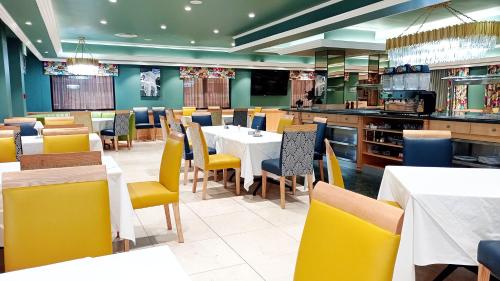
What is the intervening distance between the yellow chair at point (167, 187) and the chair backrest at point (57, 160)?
748 millimetres

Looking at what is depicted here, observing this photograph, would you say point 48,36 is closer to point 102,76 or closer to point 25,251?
point 102,76

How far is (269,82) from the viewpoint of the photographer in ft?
47.3

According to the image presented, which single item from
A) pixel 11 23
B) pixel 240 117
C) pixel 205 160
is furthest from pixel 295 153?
pixel 11 23

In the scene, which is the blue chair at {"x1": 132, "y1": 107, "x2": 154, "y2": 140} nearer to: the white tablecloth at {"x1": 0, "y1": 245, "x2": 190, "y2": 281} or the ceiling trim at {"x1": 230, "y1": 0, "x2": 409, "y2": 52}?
the ceiling trim at {"x1": 230, "y1": 0, "x2": 409, "y2": 52}

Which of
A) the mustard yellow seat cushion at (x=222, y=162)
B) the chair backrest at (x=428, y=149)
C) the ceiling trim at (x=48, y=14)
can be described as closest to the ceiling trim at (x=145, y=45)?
the ceiling trim at (x=48, y=14)

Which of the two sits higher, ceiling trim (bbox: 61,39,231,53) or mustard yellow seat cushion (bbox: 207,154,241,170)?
ceiling trim (bbox: 61,39,231,53)

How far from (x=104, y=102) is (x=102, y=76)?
0.87m

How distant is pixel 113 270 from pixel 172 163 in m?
1.98

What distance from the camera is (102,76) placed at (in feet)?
39.1

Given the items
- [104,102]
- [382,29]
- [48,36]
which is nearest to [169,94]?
[104,102]

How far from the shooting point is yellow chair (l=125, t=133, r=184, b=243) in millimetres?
3062

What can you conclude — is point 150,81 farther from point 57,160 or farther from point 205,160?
point 57,160

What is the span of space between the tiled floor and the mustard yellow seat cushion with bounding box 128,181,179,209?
462 millimetres

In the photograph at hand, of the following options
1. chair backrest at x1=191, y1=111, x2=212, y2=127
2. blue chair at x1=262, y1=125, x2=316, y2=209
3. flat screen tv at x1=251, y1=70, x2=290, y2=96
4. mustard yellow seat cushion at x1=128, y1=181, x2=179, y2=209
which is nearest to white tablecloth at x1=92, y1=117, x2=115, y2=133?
chair backrest at x1=191, y1=111, x2=212, y2=127
